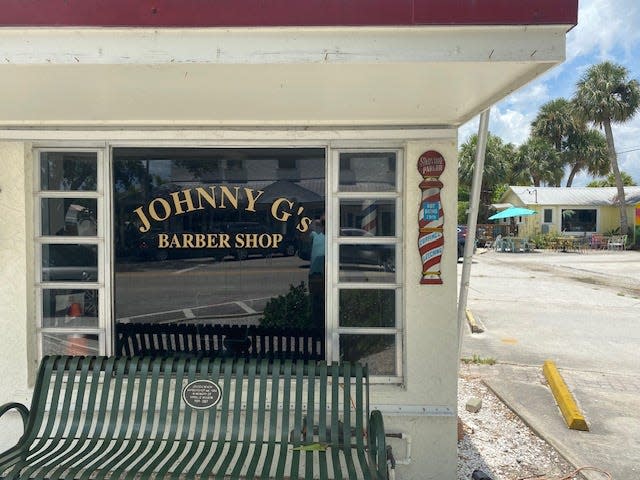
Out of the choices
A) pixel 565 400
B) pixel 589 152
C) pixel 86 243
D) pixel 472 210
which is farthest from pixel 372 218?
pixel 589 152

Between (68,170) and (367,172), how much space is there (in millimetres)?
2192

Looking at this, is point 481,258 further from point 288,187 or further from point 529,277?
point 288,187

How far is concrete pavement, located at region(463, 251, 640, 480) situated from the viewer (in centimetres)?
434

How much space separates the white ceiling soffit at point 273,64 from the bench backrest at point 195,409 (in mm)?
1659

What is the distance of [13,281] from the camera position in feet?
11.3

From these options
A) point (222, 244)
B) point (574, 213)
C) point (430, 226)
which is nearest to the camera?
point (430, 226)

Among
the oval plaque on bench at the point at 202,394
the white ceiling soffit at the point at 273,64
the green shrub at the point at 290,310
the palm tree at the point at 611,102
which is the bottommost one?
the oval plaque on bench at the point at 202,394

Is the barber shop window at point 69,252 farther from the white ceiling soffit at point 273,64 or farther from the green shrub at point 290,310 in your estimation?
the green shrub at point 290,310

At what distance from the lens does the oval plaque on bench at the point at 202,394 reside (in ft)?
10.3

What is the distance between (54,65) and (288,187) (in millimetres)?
1818

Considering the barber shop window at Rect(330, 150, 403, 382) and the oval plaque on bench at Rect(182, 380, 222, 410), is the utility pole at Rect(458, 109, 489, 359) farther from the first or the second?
the oval plaque on bench at Rect(182, 380, 222, 410)

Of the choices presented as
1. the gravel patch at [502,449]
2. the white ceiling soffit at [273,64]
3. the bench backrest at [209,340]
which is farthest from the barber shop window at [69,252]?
the gravel patch at [502,449]

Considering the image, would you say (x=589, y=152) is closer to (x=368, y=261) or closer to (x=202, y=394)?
(x=368, y=261)

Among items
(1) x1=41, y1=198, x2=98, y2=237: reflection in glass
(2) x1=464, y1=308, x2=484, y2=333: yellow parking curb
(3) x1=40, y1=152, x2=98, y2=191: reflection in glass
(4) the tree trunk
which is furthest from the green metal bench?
(4) the tree trunk
